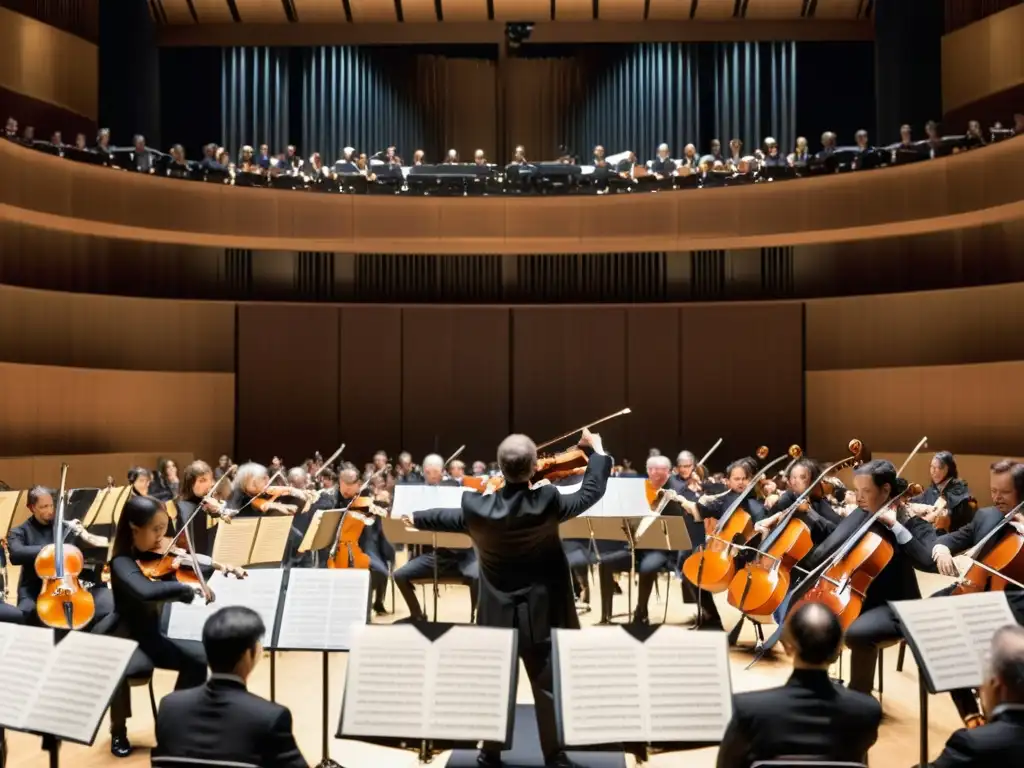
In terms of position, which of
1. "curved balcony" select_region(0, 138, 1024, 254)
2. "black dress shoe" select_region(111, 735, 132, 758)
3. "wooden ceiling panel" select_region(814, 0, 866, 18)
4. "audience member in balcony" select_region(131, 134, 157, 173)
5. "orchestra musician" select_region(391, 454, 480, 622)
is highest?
"wooden ceiling panel" select_region(814, 0, 866, 18)

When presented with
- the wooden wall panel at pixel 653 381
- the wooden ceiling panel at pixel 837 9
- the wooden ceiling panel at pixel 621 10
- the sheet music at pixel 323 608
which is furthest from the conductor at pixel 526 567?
the wooden ceiling panel at pixel 837 9

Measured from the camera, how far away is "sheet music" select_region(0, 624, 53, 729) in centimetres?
326

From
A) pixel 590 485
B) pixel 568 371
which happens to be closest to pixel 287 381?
pixel 568 371

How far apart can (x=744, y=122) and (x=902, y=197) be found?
4.52 meters

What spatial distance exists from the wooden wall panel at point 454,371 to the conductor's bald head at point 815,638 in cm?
1241

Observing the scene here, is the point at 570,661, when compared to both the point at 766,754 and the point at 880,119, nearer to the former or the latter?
the point at 766,754

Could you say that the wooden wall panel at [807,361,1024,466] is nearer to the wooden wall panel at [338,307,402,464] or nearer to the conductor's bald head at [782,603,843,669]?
the wooden wall panel at [338,307,402,464]

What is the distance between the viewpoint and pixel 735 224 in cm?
1434

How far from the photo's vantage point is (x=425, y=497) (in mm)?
6406

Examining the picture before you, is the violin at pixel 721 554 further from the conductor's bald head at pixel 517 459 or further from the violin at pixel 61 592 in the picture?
the violin at pixel 61 592

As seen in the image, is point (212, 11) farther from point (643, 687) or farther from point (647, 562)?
point (643, 687)

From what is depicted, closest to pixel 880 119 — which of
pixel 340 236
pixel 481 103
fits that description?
pixel 481 103

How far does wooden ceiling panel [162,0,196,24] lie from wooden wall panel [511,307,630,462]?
7409 millimetres

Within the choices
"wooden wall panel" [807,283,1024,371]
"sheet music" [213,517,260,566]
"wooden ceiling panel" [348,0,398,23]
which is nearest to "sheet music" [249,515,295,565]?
"sheet music" [213,517,260,566]
